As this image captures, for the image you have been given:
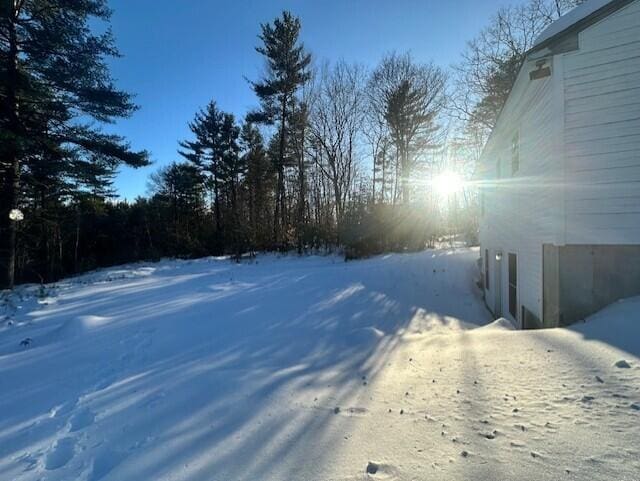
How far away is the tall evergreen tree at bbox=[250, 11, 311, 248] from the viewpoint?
61.8ft

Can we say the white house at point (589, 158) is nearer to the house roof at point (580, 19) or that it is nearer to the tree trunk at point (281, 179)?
the house roof at point (580, 19)

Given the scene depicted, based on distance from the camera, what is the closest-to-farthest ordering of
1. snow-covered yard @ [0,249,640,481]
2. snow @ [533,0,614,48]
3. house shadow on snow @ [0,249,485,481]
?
snow-covered yard @ [0,249,640,481] → house shadow on snow @ [0,249,485,481] → snow @ [533,0,614,48]

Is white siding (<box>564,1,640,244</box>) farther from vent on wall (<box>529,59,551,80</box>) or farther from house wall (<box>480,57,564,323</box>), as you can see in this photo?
vent on wall (<box>529,59,551,80</box>)

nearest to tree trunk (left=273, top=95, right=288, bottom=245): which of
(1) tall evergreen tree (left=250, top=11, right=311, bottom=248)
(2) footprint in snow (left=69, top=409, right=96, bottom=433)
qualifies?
(1) tall evergreen tree (left=250, top=11, right=311, bottom=248)

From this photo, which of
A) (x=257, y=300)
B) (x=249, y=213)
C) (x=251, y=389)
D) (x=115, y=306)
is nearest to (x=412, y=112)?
(x=249, y=213)

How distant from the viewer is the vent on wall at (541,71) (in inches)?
201

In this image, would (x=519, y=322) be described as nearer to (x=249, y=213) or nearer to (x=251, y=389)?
(x=251, y=389)

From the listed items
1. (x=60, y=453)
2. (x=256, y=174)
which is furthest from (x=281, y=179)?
(x=60, y=453)

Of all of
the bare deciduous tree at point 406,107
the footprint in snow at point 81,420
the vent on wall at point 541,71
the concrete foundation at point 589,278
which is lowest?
the footprint in snow at point 81,420

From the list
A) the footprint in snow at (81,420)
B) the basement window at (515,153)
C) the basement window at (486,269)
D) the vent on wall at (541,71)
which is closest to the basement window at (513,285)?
the basement window at (515,153)

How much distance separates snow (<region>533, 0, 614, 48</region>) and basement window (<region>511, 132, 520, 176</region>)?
2.66 metres

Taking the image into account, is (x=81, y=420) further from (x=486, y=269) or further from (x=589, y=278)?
(x=486, y=269)

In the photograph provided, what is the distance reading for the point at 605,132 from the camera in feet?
15.2

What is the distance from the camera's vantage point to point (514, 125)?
25.3ft
